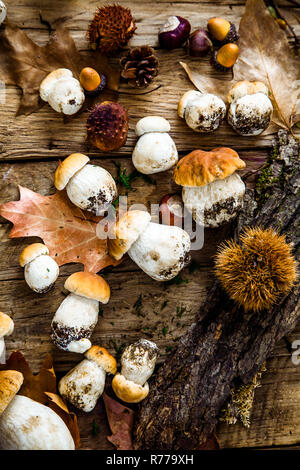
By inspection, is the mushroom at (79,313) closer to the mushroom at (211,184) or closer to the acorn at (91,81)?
the mushroom at (211,184)

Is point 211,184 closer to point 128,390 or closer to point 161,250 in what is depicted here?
point 161,250

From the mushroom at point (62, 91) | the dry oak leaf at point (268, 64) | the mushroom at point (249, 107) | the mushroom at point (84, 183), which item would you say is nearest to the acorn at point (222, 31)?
the dry oak leaf at point (268, 64)

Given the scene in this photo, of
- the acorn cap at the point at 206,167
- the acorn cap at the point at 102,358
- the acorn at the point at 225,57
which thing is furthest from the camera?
the acorn at the point at 225,57

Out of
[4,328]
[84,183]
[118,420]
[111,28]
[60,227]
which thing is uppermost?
[111,28]

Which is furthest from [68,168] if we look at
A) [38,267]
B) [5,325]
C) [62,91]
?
[5,325]

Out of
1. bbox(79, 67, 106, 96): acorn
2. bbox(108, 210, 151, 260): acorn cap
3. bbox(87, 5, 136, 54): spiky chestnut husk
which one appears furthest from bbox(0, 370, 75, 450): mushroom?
bbox(87, 5, 136, 54): spiky chestnut husk

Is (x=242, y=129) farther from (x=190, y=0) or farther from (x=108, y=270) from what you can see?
(x=108, y=270)

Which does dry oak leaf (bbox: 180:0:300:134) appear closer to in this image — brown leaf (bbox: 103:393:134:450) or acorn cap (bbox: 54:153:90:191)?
acorn cap (bbox: 54:153:90:191)
